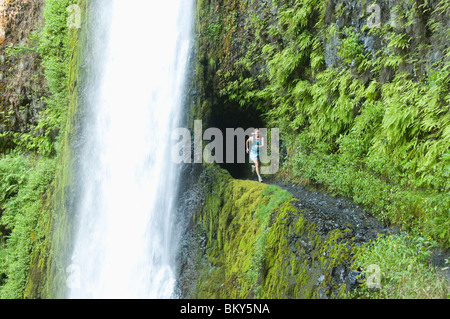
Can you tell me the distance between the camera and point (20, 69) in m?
15.7

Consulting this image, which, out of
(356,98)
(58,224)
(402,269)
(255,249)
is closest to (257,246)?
(255,249)

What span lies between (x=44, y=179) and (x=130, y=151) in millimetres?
6498

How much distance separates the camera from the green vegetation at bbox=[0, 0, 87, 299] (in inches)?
446

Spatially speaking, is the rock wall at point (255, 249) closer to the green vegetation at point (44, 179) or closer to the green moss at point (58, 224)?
the green moss at point (58, 224)

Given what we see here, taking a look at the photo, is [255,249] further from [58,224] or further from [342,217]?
[58,224]

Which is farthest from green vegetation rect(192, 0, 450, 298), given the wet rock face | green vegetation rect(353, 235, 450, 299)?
the wet rock face

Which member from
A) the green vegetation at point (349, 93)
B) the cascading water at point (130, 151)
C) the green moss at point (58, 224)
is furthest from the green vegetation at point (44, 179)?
the green vegetation at point (349, 93)

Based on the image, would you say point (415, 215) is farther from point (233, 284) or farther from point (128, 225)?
point (128, 225)

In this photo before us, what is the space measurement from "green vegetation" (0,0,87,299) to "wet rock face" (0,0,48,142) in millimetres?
418

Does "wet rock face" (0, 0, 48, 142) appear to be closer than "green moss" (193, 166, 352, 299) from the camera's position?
No

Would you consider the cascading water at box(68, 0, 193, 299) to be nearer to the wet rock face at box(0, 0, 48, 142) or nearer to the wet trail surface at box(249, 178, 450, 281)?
the wet trail surface at box(249, 178, 450, 281)

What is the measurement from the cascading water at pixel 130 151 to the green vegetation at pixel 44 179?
130 cm

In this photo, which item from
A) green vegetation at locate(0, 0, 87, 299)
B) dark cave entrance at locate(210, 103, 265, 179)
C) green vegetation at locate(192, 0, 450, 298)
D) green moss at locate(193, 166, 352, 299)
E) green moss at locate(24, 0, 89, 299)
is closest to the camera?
green vegetation at locate(192, 0, 450, 298)
